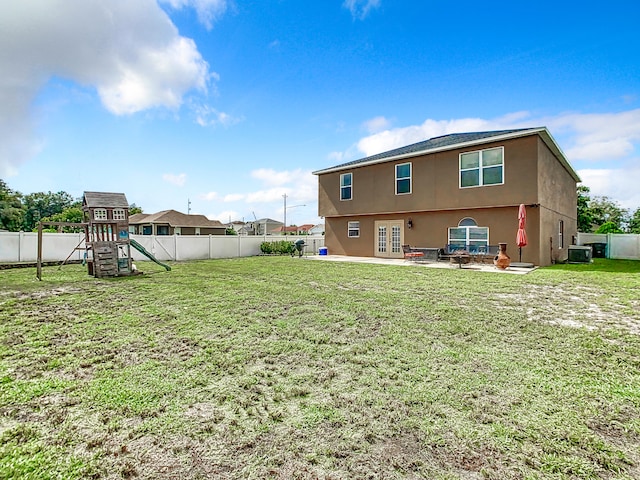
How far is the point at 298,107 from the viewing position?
15969 millimetres

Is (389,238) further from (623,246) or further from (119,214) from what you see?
(623,246)

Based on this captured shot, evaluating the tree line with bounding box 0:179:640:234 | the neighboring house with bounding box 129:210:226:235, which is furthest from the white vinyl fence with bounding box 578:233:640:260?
the neighboring house with bounding box 129:210:226:235

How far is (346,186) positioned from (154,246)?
11417 mm

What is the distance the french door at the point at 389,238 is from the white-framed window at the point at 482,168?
13.0 ft

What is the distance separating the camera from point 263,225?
54.0 m

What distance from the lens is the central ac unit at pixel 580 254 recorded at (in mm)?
14227

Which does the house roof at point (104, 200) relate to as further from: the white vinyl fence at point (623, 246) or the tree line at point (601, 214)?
the tree line at point (601, 214)

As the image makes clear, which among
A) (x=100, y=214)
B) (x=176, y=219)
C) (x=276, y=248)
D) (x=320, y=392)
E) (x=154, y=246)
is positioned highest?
(x=176, y=219)

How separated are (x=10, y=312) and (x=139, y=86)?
8.95 m

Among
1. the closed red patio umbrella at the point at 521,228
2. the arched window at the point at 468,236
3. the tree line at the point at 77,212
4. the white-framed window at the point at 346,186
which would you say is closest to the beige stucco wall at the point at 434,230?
the arched window at the point at 468,236

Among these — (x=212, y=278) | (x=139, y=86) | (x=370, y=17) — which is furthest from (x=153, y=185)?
(x=370, y=17)

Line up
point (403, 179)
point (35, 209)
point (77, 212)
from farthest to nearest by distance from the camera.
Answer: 1. point (35, 209)
2. point (77, 212)
3. point (403, 179)

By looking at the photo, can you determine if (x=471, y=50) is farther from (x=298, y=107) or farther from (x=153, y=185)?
(x=153, y=185)

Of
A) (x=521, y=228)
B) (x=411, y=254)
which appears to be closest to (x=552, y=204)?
(x=521, y=228)
